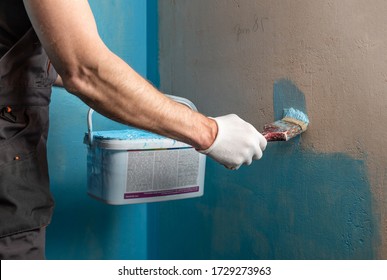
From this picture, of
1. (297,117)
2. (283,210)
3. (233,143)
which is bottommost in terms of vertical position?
(283,210)

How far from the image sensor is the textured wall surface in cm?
109

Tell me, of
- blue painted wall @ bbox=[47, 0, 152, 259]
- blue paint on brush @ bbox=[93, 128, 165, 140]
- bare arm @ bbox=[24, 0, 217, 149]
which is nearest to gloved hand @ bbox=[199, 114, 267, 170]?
bare arm @ bbox=[24, 0, 217, 149]

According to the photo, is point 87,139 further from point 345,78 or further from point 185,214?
point 345,78

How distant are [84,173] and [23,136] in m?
0.76

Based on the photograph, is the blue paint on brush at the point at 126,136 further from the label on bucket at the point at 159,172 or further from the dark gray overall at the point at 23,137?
the dark gray overall at the point at 23,137

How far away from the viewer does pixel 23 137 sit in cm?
97

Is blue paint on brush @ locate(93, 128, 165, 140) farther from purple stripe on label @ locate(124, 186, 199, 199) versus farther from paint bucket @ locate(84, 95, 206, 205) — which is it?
purple stripe on label @ locate(124, 186, 199, 199)

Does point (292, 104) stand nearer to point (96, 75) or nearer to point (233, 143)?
point (233, 143)

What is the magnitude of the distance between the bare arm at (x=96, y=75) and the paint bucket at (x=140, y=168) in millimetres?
355

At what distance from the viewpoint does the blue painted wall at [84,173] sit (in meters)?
1.67

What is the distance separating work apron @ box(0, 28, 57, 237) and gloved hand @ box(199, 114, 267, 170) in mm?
353

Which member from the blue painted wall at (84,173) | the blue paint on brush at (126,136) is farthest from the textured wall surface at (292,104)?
the blue paint on brush at (126,136)

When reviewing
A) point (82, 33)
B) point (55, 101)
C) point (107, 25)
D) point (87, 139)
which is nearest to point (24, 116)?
point (82, 33)

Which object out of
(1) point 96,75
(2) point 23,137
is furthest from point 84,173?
(1) point 96,75
